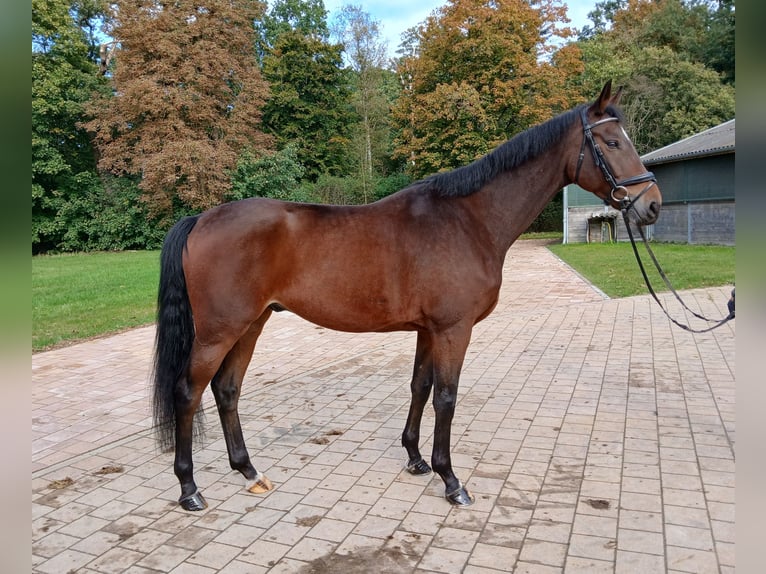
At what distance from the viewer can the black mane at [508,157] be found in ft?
10.2

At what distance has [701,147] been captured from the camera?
18562mm

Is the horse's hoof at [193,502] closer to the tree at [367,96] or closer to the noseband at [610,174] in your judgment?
the noseband at [610,174]

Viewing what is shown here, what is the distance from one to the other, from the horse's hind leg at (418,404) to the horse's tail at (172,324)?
1.49 m

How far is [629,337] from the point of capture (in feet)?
22.5

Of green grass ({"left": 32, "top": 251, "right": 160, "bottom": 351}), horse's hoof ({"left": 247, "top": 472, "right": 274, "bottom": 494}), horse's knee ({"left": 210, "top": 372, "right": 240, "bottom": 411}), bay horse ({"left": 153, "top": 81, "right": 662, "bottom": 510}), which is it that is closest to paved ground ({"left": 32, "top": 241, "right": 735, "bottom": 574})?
horse's hoof ({"left": 247, "top": 472, "right": 274, "bottom": 494})

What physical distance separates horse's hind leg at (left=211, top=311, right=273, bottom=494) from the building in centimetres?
1729

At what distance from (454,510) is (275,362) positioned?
12.6ft

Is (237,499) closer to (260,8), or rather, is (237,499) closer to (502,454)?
(502,454)

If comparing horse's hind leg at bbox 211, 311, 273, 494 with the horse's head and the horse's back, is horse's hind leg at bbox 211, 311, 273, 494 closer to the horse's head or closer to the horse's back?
the horse's back

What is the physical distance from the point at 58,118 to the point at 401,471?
27.9 m

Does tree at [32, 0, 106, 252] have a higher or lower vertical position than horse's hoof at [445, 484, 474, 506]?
higher

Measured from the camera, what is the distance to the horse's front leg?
3.04 meters

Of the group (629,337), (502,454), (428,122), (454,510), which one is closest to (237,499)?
(454,510)
